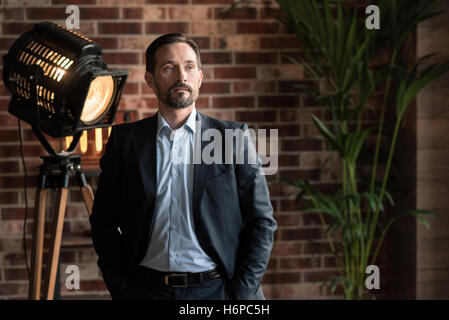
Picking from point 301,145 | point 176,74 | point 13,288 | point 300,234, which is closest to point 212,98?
point 301,145

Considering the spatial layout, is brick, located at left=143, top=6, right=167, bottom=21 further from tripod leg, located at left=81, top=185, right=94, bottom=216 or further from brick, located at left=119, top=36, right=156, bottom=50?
tripod leg, located at left=81, top=185, right=94, bottom=216

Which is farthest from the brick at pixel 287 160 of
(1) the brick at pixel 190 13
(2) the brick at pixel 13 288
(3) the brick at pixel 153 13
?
(2) the brick at pixel 13 288

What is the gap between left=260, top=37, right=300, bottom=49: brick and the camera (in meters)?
2.66

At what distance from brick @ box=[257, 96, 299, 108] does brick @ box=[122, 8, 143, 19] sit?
0.72 m

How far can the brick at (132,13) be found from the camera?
2.59m

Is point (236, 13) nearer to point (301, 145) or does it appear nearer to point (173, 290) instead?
point (301, 145)

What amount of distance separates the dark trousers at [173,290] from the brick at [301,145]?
1.20m

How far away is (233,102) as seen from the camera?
2664 mm

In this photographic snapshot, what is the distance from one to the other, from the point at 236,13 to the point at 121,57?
616 mm

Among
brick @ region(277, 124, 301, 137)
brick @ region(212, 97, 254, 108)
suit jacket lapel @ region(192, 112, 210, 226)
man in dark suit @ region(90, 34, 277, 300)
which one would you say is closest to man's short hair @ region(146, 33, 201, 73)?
man in dark suit @ region(90, 34, 277, 300)

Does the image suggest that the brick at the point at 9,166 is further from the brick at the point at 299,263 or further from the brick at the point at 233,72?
the brick at the point at 299,263

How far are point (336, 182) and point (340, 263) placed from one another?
435 millimetres
